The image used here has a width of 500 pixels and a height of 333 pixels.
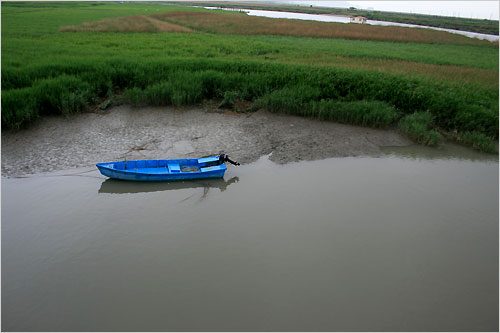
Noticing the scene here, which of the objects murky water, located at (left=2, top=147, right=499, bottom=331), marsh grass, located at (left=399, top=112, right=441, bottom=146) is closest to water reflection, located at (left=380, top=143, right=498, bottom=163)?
marsh grass, located at (left=399, top=112, right=441, bottom=146)

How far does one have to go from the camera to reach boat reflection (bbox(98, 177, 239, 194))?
23.2 feet

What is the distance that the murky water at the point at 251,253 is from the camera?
14.4ft

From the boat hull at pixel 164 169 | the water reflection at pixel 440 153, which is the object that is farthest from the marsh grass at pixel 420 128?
the boat hull at pixel 164 169

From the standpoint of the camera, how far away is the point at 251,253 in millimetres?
5348

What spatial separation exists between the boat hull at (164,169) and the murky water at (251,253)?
23 cm

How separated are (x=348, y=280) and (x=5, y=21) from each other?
29290mm

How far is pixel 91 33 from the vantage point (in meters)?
20.7

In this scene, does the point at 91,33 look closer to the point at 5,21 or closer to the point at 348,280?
the point at 5,21

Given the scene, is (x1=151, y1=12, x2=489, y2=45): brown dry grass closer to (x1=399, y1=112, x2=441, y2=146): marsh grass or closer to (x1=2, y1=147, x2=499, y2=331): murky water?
(x1=399, y1=112, x2=441, y2=146): marsh grass

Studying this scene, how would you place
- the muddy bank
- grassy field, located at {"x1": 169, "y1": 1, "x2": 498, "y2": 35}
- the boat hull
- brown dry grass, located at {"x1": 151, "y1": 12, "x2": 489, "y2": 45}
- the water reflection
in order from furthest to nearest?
grassy field, located at {"x1": 169, "y1": 1, "x2": 498, "y2": 35} → brown dry grass, located at {"x1": 151, "y1": 12, "x2": 489, "y2": 45} → the water reflection → the muddy bank → the boat hull

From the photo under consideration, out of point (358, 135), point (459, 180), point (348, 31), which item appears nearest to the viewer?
point (459, 180)

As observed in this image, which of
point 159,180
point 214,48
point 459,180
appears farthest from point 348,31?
point 159,180

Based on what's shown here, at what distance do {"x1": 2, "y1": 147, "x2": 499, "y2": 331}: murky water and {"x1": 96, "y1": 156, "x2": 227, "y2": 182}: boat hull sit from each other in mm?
232

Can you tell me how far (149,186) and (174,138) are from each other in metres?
2.45
